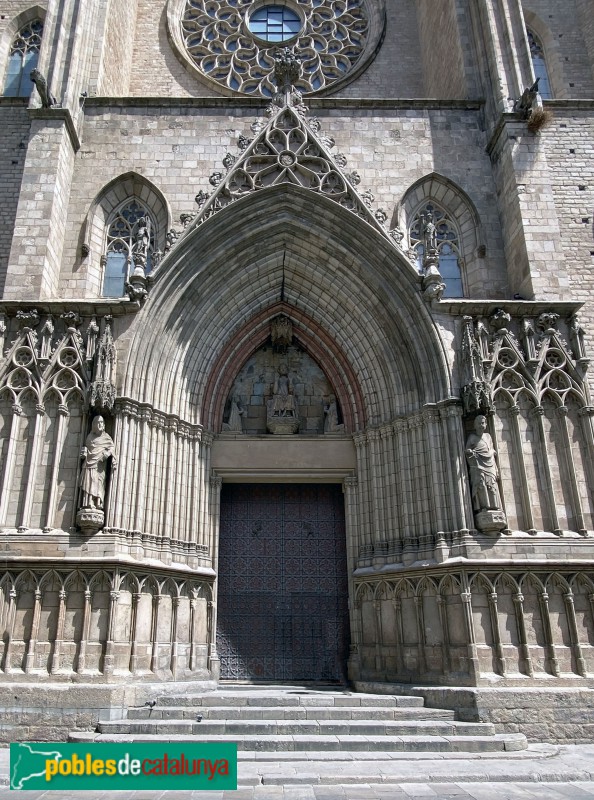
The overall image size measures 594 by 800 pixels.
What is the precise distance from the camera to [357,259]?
11.7 meters

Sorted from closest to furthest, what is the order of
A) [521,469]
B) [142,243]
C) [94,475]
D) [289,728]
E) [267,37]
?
[289,728] < [94,475] < [521,469] < [142,243] < [267,37]

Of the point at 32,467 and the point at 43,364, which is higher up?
the point at 43,364

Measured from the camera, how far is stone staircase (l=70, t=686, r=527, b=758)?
7695 millimetres

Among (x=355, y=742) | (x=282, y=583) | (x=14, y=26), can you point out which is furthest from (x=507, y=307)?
(x=14, y=26)

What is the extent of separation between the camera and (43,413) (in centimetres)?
1033

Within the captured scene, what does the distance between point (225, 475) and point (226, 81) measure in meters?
11.0

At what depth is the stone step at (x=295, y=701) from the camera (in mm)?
8836

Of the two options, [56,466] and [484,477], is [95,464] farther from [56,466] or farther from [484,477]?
[484,477]

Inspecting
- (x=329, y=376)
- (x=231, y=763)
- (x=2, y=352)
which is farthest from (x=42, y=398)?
→ (x=231, y=763)

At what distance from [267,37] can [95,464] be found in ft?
45.0

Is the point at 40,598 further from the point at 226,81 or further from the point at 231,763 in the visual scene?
the point at 226,81

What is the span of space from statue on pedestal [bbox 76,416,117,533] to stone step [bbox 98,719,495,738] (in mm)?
2740

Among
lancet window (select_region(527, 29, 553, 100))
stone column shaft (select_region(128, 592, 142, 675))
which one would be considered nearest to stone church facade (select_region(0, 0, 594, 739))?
stone column shaft (select_region(128, 592, 142, 675))

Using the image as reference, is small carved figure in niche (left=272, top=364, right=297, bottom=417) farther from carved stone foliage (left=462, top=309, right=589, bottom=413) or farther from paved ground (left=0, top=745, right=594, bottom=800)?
paved ground (left=0, top=745, right=594, bottom=800)
